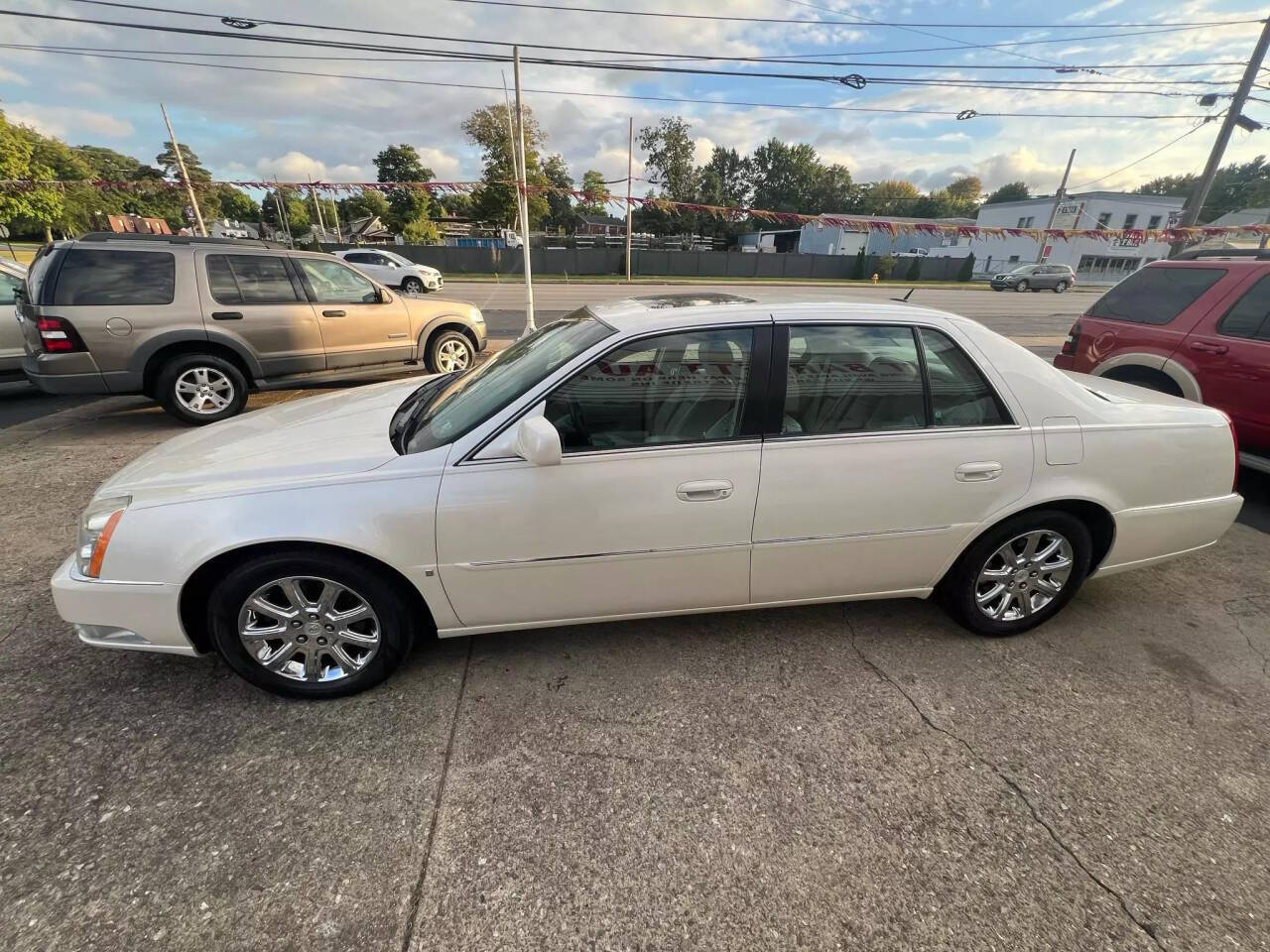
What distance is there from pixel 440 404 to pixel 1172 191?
117 m

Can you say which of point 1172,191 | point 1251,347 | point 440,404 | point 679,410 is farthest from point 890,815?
point 1172,191

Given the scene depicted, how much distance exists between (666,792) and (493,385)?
70.3 inches

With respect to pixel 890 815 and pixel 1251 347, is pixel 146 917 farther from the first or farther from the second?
pixel 1251 347

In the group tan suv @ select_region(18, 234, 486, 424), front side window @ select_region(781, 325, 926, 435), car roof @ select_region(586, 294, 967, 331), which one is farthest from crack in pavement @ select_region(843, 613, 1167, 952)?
tan suv @ select_region(18, 234, 486, 424)

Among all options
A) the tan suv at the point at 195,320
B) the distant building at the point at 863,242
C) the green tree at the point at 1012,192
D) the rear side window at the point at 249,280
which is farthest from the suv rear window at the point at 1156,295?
the green tree at the point at 1012,192

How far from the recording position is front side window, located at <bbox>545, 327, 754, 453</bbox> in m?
2.29

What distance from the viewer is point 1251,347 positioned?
419 centimetres

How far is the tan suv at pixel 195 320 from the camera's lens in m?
5.14

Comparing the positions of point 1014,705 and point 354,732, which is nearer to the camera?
point 354,732

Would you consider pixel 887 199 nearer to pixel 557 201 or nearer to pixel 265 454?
pixel 557 201

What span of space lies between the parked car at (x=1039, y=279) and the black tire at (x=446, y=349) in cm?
3532

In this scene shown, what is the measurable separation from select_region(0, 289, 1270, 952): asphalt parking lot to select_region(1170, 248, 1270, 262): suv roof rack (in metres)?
3.40

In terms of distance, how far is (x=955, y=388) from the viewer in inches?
99.7

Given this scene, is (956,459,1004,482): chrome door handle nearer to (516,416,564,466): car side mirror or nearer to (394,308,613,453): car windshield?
(394,308,613,453): car windshield
